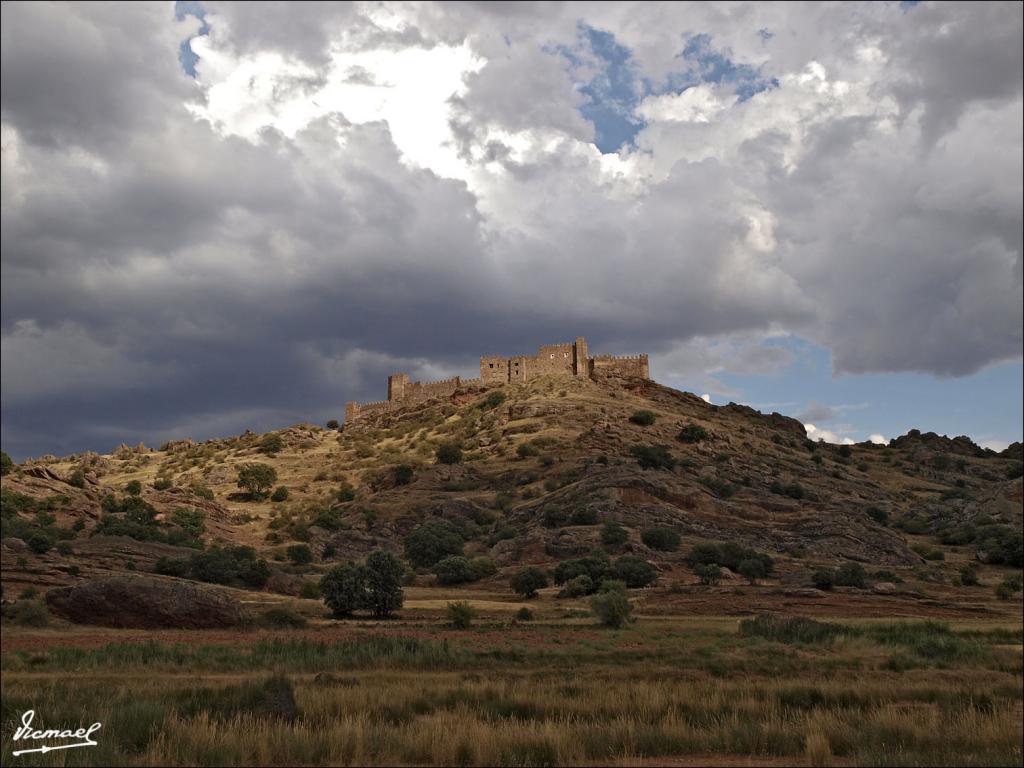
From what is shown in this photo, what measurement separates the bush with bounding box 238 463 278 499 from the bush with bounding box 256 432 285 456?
20455 millimetres

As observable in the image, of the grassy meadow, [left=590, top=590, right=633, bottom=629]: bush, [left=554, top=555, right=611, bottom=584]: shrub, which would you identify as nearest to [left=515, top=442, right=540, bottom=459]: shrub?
[left=554, top=555, right=611, bottom=584]: shrub

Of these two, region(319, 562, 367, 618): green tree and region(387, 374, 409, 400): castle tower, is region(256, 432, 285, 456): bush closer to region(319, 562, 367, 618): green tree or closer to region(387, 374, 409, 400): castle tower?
region(387, 374, 409, 400): castle tower

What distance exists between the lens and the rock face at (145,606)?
33250 millimetres

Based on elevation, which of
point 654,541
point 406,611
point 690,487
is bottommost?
point 406,611

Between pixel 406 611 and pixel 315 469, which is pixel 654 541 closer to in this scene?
pixel 406 611

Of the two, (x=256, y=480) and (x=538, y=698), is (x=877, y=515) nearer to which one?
(x=256, y=480)

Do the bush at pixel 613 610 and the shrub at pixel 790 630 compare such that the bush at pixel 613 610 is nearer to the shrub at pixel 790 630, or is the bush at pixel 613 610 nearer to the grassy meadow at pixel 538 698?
the grassy meadow at pixel 538 698

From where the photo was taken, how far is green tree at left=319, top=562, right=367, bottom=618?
38.2 meters

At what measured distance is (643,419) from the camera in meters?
95.8

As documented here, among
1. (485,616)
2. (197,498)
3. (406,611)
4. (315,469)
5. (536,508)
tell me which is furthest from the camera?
(315,469)

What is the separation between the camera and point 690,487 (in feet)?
225

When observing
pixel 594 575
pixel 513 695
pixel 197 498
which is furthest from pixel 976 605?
pixel 197 498

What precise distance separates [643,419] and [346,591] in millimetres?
62253

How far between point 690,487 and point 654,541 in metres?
13.8
